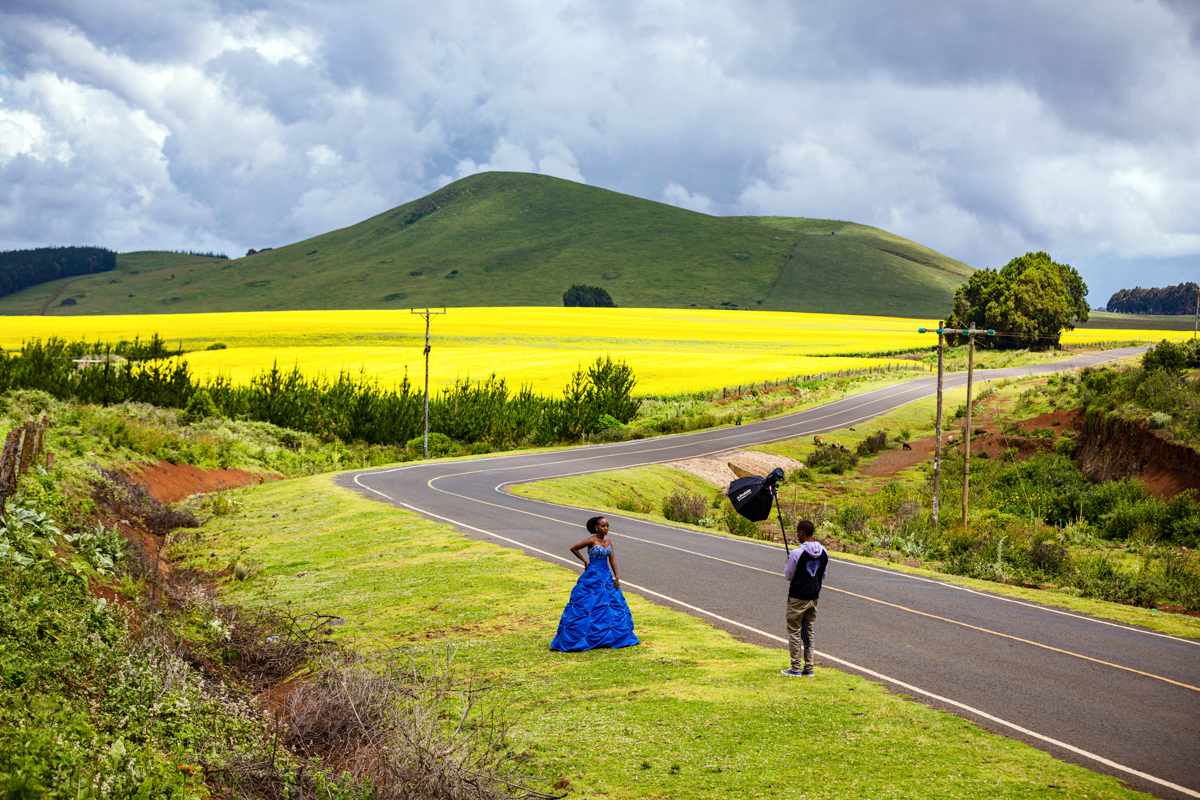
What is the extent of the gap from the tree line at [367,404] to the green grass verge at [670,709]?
1418 inches

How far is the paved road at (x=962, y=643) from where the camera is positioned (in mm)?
8812

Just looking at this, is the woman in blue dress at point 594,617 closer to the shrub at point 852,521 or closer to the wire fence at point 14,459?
the wire fence at point 14,459

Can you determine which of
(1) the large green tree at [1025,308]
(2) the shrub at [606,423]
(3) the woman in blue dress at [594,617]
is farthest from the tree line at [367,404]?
(1) the large green tree at [1025,308]

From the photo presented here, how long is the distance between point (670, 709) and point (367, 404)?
49.0 metres

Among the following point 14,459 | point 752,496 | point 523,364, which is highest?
point 523,364

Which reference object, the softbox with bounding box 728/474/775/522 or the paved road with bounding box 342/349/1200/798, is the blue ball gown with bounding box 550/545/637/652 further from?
the softbox with bounding box 728/474/775/522

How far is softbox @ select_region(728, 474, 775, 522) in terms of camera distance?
9.82 m

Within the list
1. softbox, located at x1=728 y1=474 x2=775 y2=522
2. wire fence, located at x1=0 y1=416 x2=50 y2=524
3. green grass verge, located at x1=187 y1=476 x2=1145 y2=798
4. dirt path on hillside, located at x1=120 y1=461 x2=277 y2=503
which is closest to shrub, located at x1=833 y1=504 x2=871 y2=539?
green grass verge, located at x1=187 y1=476 x2=1145 y2=798

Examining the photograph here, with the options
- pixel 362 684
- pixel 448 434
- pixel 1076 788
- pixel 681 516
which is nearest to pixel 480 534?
pixel 681 516

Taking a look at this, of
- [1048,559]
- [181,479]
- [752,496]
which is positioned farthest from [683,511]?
[752,496]

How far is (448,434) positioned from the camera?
5809 centimetres

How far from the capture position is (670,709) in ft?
30.7

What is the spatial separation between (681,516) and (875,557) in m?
8.57

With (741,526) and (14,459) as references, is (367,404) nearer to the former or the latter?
(741,526)
